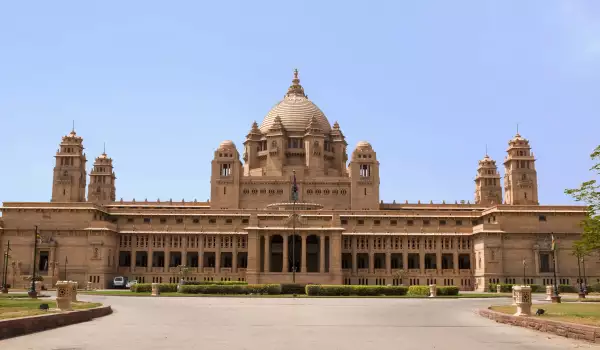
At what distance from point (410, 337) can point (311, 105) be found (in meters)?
111

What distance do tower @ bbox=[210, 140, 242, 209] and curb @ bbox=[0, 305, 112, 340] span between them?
77.5 metres

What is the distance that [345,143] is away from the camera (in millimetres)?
133250

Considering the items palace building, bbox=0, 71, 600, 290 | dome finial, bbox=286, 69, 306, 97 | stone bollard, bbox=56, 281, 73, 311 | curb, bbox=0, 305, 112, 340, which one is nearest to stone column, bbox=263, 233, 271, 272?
palace building, bbox=0, 71, 600, 290

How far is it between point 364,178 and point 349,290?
1959 inches

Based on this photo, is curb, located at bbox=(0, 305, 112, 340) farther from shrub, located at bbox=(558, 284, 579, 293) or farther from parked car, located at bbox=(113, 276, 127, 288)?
shrub, located at bbox=(558, 284, 579, 293)

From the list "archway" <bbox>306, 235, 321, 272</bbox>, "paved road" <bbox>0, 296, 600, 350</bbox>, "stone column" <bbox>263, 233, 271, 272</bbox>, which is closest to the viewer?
"paved road" <bbox>0, 296, 600, 350</bbox>

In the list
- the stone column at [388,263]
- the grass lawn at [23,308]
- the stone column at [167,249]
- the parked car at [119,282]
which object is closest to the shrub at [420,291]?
the stone column at [388,263]

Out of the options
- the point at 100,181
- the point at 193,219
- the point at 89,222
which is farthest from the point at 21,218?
the point at 100,181

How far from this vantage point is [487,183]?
137000 millimetres

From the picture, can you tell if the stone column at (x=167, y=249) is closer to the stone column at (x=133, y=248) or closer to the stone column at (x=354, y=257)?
the stone column at (x=133, y=248)

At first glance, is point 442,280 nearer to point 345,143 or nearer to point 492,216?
point 492,216

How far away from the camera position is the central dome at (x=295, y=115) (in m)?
131

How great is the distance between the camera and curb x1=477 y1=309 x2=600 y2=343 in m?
26.4

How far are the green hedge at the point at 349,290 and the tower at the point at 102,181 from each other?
8097 cm
